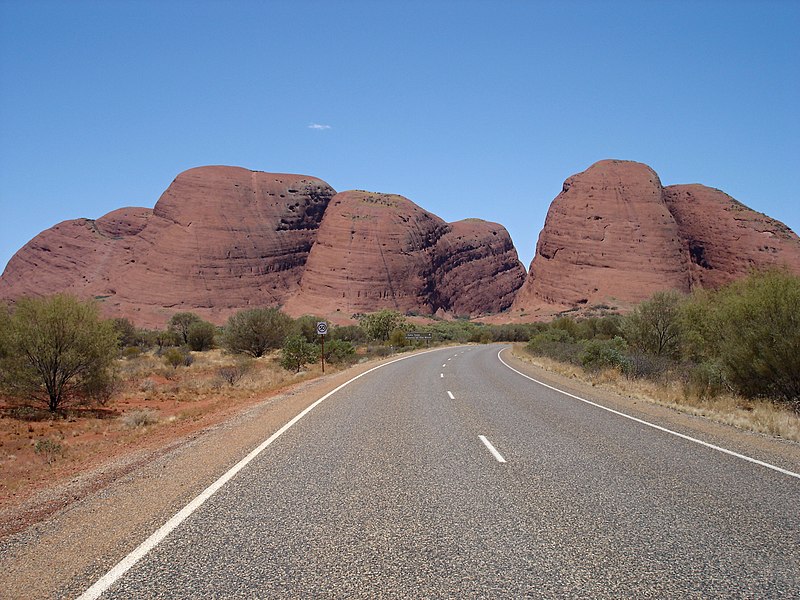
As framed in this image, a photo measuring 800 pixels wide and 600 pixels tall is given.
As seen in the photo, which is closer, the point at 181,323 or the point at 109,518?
the point at 109,518

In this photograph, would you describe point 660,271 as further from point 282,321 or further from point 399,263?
point 282,321

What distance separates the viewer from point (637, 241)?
102625 mm

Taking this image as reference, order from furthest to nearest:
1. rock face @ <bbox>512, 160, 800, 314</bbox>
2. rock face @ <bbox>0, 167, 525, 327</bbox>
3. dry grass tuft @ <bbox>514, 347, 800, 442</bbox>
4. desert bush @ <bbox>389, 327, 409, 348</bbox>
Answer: rock face @ <bbox>0, 167, 525, 327</bbox> < rock face @ <bbox>512, 160, 800, 314</bbox> < desert bush @ <bbox>389, 327, 409, 348</bbox> < dry grass tuft @ <bbox>514, 347, 800, 442</bbox>

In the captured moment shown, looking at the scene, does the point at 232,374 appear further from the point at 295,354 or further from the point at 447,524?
the point at 447,524

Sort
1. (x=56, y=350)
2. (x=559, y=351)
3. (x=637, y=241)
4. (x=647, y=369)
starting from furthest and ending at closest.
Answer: (x=637, y=241)
(x=559, y=351)
(x=647, y=369)
(x=56, y=350)

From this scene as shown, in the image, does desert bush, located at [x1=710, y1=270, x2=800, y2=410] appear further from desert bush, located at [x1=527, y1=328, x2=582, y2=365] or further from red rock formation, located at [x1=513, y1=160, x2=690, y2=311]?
red rock formation, located at [x1=513, y1=160, x2=690, y2=311]

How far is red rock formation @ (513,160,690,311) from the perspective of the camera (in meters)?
100

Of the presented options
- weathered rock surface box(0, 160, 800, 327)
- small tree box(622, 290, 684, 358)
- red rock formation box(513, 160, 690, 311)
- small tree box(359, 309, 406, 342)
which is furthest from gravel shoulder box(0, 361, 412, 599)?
red rock formation box(513, 160, 690, 311)

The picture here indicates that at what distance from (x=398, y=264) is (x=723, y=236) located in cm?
5615

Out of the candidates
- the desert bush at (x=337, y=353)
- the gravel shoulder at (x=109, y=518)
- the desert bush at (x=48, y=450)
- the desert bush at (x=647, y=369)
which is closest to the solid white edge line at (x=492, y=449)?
the gravel shoulder at (x=109, y=518)

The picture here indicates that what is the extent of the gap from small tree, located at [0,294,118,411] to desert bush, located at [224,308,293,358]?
2487 cm

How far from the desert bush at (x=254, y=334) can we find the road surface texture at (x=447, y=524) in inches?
1440

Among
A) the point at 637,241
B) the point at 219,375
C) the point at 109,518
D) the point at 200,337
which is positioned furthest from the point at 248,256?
the point at 109,518

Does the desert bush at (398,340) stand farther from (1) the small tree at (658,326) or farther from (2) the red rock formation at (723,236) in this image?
(2) the red rock formation at (723,236)
